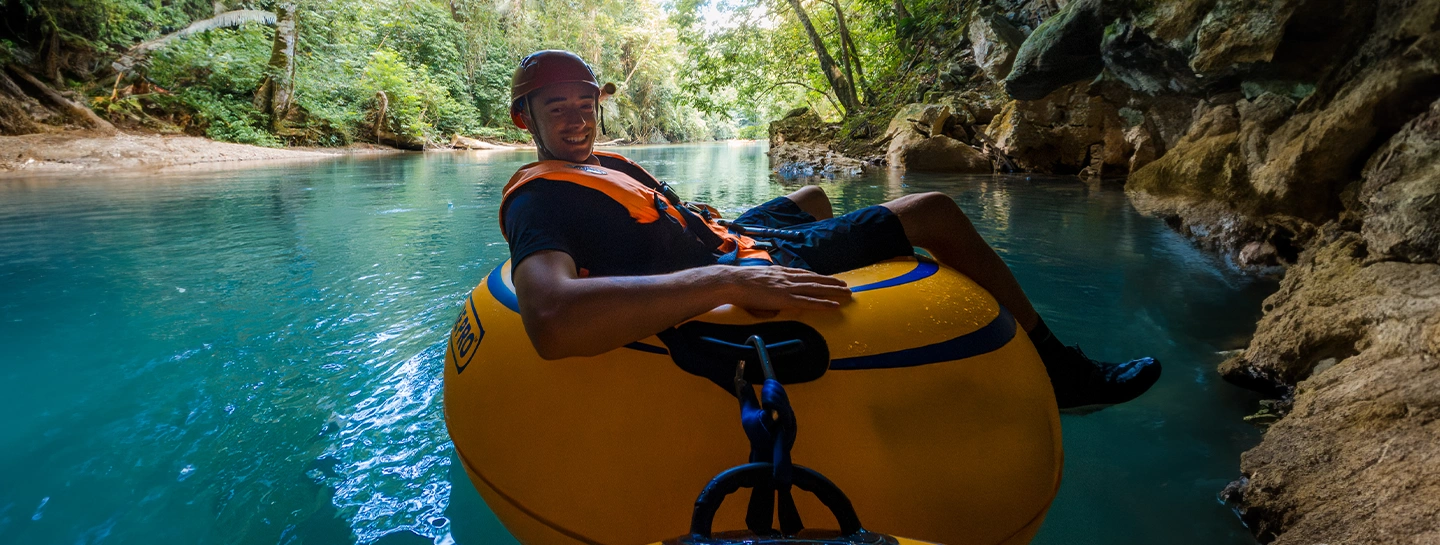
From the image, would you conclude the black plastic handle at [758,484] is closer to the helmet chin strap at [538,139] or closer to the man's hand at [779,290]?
the man's hand at [779,290]

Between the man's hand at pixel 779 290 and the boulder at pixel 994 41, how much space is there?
8.60m

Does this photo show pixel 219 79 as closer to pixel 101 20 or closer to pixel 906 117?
pixel 101 20

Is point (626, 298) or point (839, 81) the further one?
point (839, 81)

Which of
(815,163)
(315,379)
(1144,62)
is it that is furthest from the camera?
(815,163)

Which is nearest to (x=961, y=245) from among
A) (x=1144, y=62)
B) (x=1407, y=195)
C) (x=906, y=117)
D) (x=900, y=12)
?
(x=1407, y=195)

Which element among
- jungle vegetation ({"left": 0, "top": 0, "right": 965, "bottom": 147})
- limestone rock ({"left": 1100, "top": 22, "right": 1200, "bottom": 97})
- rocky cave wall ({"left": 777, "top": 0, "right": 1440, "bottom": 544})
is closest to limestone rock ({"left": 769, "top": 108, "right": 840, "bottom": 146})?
jungle vegetation ({"left": 0, "top": 0, "right": 965, "bottom": 147})

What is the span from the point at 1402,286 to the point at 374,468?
3370 millimetres

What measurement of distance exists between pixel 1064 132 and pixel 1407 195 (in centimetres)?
780

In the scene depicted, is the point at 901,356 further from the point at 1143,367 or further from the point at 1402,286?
the point at 1402,286

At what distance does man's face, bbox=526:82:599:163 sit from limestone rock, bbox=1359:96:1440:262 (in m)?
2.87

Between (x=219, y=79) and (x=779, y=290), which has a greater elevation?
(x=219, y=79)

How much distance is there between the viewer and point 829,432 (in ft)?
3.96

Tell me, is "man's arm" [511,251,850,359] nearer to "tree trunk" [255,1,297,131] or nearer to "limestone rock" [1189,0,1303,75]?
"limestone rock" [1189,0,1303,75]

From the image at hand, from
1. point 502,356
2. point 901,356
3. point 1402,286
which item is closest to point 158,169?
point 502,356
